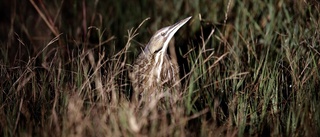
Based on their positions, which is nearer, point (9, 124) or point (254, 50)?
point (9, 124)

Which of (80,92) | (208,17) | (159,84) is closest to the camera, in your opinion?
(80,92)

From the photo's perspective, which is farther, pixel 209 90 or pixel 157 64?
pixel 157 64

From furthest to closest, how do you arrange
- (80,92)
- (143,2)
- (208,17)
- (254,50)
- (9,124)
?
(143,2) → (208,17) → (254,50) → (80,92) → (9,124)

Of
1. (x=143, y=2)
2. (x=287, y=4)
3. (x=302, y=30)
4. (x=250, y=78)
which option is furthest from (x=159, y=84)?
(x=143, y=2)

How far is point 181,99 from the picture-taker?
9.37 feet

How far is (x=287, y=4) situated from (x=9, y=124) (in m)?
1.99

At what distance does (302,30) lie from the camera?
141 inches

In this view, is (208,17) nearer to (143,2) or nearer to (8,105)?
(143,2)

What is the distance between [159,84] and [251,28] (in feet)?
3.10

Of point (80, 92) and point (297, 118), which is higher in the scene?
point (80, 92)

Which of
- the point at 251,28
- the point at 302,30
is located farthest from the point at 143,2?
the point at 302,30

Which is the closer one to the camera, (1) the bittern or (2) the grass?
(2) the grass

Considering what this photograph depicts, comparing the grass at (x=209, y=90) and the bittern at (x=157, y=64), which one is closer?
the grass at (x=209, y=90)

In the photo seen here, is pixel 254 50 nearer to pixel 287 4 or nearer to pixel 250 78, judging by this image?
pixel 250 78
